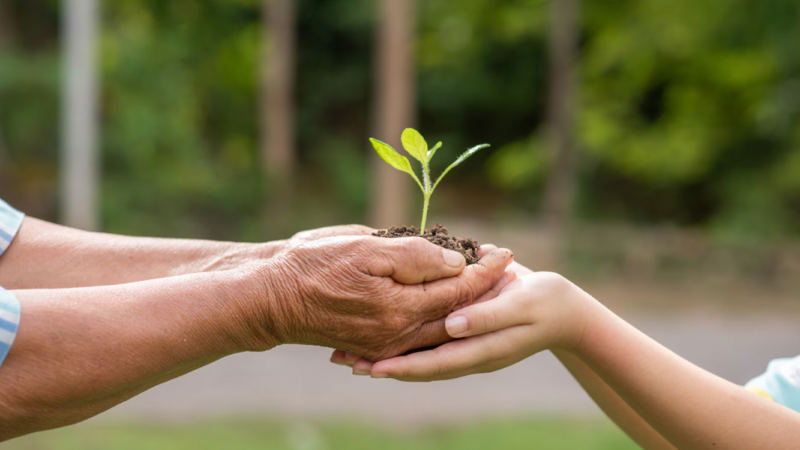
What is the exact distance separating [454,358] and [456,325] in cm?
11

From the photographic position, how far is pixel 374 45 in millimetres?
21938

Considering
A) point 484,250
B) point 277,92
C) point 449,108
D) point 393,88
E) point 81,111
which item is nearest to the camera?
point 484,250

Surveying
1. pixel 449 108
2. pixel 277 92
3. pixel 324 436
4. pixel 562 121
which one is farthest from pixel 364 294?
pixel 449 108

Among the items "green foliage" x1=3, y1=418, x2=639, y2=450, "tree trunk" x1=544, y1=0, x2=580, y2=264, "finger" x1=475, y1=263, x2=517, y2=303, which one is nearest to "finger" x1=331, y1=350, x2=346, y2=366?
"finger" x1=475, y1=263, x2=517, y2=303

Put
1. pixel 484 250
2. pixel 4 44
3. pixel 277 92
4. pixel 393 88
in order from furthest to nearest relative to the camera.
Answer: pixel 277 92, pixel 4 44, pixel 393 88, pixel 484 250

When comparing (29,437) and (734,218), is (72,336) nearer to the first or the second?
(29,437)

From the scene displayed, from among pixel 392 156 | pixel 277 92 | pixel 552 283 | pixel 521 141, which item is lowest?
pixel 552 283

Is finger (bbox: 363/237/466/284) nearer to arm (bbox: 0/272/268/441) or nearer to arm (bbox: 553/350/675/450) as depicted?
arm (bbox: 0/272/268/441)

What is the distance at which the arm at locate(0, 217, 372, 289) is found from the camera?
236 centimetres

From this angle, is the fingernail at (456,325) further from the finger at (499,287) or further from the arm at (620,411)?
the arm at (620,411)

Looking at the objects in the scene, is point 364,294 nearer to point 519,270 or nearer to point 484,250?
point 484,250

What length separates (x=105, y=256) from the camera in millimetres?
2447

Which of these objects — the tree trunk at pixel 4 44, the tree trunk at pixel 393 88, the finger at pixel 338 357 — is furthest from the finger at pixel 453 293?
the tree trunk at pixel 4 44

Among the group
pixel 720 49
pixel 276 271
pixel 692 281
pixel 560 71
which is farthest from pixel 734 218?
pixel 276 271
